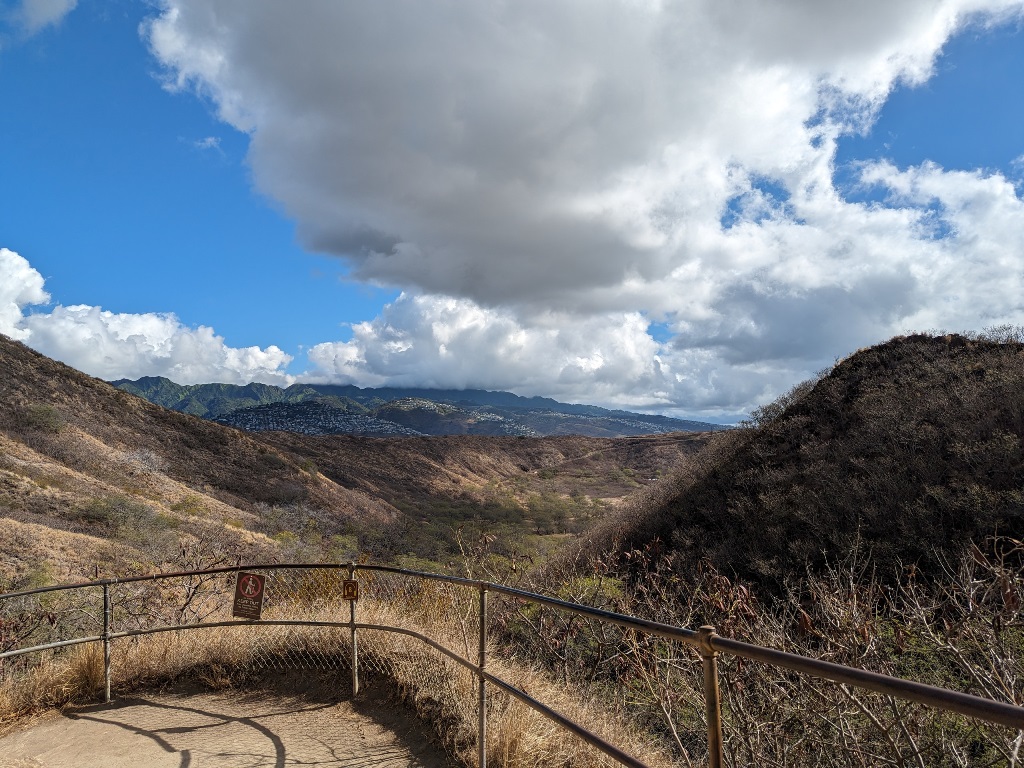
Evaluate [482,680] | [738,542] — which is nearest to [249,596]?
[482,680]

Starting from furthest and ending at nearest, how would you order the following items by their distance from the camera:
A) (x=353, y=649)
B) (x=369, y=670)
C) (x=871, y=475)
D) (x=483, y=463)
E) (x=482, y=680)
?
(x=483, y=463)
(x=871, y=475)
(x=369, y=670)
(x=353, y=649)
(x=482, y=680)

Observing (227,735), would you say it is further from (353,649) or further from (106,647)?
(106,647)

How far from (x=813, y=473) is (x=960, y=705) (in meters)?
21.8

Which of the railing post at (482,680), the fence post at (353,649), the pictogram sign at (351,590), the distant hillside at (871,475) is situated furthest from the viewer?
the distant hillside at (871,475)

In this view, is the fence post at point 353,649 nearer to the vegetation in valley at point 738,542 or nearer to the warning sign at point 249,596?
the vegetation in valley at point 738,542

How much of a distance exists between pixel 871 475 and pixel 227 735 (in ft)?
64.8

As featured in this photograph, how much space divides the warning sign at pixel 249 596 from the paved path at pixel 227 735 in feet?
2.60

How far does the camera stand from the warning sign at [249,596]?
5.88 metres

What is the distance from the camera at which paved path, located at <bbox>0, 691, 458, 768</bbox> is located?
462cm

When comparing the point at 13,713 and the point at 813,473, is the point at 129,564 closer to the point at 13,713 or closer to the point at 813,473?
the point at 13,713

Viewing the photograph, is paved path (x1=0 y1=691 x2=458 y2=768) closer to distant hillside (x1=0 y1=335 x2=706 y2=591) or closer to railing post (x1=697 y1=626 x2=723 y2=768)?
railing post (x1=697 y1=626 x2=723 y2=768)

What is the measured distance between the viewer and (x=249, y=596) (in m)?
5.95

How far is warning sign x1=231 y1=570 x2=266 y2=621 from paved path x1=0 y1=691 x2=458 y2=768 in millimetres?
794

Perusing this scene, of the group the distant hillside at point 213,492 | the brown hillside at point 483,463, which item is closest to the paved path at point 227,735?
the distant hillside at point 213,492
